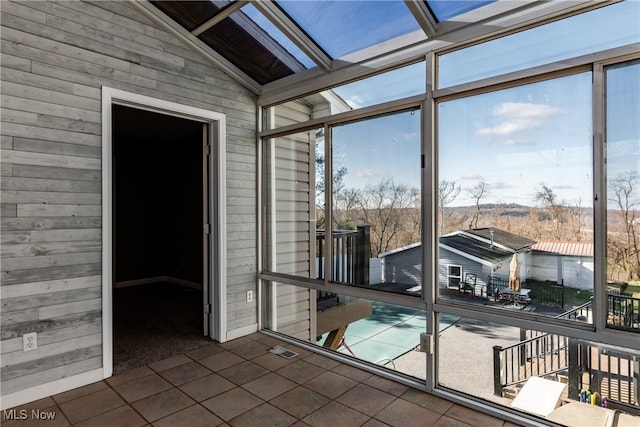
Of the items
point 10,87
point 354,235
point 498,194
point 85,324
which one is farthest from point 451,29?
point 85,324

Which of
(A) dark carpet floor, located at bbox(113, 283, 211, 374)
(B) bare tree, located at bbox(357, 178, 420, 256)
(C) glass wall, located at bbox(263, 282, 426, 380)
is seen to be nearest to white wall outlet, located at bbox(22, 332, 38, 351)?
(A) dark carpet floor, located at bbox(113, 283, 211, 374)

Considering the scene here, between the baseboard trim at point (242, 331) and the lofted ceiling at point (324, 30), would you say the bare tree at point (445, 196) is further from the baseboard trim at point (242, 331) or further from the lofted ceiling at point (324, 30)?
the baseboard trim at point (242, 331)

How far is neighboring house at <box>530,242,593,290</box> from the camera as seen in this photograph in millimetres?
2092

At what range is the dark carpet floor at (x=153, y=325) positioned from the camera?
10.8 feet

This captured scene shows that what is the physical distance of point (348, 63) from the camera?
308 cm

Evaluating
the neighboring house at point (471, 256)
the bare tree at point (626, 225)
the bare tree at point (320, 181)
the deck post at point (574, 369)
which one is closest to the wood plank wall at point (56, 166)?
the bare tree at point (320, 181)

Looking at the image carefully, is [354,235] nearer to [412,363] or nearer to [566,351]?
[412,363]

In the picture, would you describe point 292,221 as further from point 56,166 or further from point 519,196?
point 519,196

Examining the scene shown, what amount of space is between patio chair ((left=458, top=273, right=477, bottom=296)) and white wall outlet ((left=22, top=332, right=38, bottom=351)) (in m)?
2.95

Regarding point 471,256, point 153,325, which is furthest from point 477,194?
point 153,325

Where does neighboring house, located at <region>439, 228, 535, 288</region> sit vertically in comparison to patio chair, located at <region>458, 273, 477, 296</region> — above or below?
above

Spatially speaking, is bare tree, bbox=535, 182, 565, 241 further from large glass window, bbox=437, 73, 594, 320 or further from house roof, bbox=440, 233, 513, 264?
house roof, bbox=440, 233, 513, 264

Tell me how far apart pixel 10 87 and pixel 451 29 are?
2.97 m

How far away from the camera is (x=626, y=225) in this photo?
1970 mm
